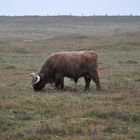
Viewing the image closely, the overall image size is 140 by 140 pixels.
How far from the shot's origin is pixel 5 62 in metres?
35.2

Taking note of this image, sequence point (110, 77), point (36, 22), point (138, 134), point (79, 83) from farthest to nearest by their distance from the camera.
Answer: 1. point (36, 22)
2. point (110, 77)
3. point (79, 83)
4. point (138, 134)

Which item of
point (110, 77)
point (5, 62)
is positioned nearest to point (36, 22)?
point (5, 62)

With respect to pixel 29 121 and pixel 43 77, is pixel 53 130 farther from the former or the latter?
pixel 43 77

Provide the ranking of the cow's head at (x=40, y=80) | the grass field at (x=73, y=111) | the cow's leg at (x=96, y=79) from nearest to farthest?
the grass field at (x=73, y=111), the cow's head at (x=40, y=80), the cow's leg at (x=96, y=79)

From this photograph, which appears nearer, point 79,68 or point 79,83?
point 79,68

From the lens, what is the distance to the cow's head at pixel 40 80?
2028 centimetres

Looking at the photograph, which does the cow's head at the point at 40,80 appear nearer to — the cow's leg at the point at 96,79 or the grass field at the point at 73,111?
the grass field at the point at 73,111

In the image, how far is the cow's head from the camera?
20281 millimetres

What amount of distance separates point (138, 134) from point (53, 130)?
2082mm

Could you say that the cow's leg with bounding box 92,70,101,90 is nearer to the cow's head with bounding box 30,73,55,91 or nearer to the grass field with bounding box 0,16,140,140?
the grass field with bounding box 0,16,140,140

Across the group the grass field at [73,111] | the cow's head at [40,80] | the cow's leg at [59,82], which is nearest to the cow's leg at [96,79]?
the grass field at [73,111]

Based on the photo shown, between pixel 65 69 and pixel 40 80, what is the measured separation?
113 cm

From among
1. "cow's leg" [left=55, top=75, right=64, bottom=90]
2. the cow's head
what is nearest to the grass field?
the cow's head

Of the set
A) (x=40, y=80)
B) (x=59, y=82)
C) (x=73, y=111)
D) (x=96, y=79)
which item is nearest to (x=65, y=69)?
(x=59, y=82)
